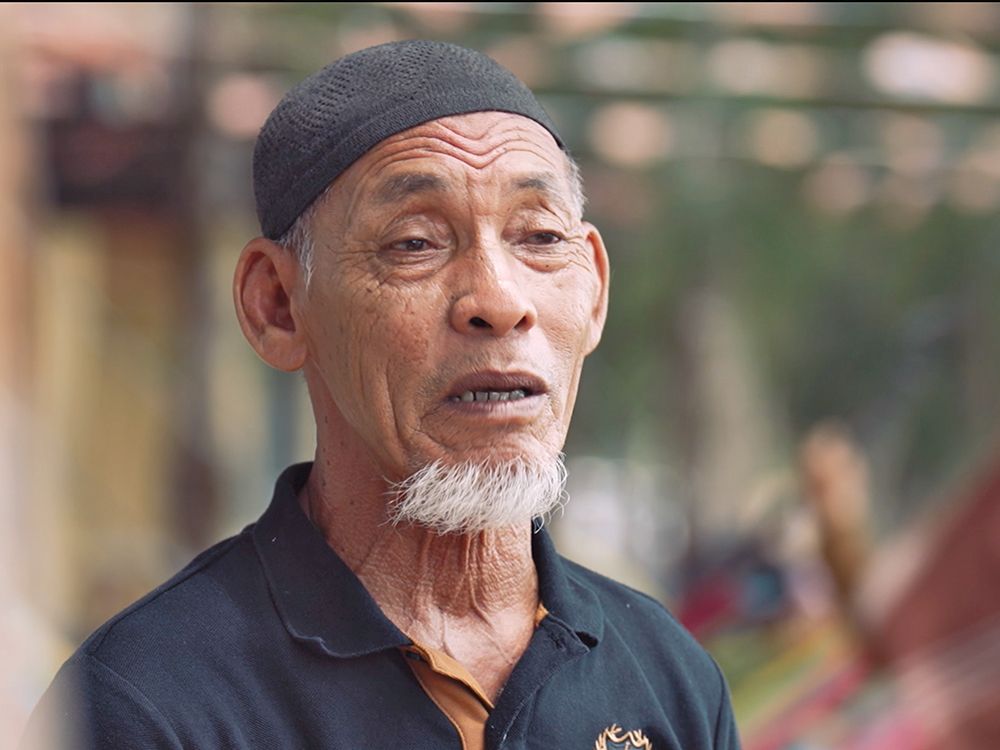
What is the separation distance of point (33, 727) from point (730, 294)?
6.28 m

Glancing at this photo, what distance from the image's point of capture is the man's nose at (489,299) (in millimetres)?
1914

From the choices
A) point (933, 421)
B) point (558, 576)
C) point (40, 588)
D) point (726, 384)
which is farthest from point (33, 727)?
point (726, 384)

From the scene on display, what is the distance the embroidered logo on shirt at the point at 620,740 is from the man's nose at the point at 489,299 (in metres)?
0.53

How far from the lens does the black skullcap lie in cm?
196

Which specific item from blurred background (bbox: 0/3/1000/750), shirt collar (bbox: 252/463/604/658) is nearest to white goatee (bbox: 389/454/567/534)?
shirt collar (bbox: 252/463/604/658)

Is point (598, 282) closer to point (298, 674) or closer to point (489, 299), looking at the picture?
point (489, 299)

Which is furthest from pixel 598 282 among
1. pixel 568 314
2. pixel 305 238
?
pixel 305 238

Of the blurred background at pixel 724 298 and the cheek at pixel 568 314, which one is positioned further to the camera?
the blurred background at pixel 724 298

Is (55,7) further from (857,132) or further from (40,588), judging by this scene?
(857,132)

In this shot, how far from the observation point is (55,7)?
18.7 feet

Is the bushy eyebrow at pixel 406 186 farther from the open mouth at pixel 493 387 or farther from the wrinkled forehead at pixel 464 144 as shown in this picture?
the open mouth at pixel 493 387

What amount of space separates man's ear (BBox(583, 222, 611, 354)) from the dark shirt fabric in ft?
1.11

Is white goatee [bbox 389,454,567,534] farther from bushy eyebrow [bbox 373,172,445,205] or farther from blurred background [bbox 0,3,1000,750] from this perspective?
blurred background [bbox 0,3,1000,750]

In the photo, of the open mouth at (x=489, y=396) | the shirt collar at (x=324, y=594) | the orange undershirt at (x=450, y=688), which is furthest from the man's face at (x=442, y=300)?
the orange undershirt at (x=450, y=688)
